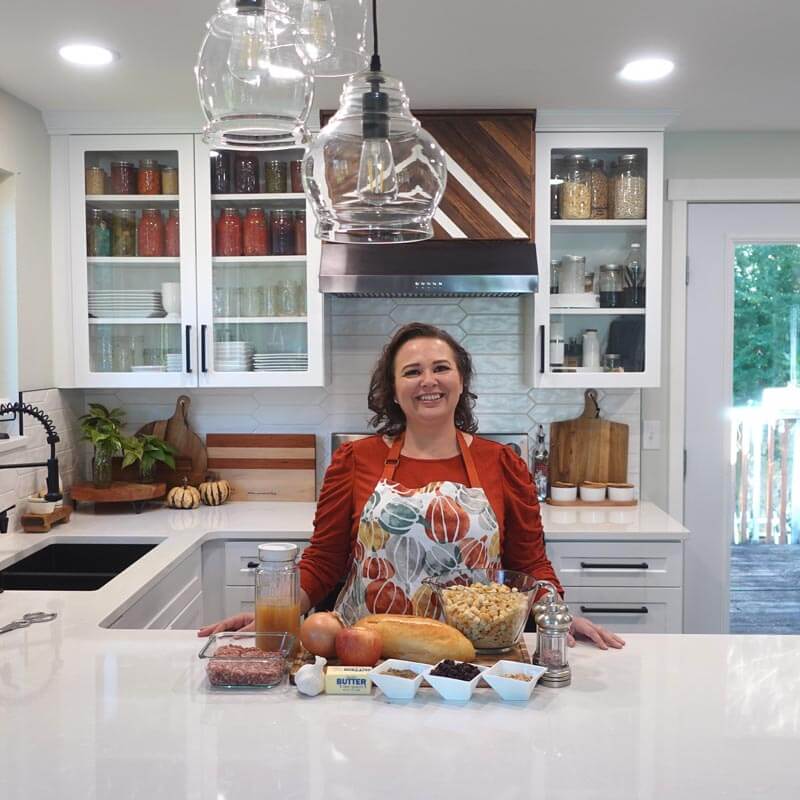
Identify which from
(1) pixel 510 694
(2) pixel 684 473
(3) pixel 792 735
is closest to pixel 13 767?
(1) pixel 510 694

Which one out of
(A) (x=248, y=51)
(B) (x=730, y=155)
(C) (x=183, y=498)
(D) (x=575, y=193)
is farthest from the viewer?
(B) (x=730, y=155)

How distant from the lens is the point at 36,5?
222cm

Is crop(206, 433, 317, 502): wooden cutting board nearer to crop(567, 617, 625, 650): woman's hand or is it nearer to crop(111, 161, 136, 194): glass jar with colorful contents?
crop(111, 161, 136, 194): glass jar with colorful contents

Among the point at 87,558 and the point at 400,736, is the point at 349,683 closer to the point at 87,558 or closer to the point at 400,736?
the point at 400,736

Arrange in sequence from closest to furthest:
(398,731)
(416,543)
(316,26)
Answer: (316,26) < (398,731) < (416,543)

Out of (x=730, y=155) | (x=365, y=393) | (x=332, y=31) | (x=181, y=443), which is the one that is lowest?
(x=181, y=443)

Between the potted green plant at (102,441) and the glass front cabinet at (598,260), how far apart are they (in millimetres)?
1626

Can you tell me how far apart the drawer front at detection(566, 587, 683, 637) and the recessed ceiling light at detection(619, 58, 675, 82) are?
1726 mm

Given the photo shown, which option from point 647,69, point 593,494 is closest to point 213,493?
point 593,494

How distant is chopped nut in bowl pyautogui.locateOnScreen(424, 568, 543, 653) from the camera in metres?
1.55

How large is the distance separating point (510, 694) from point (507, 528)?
0.71 m

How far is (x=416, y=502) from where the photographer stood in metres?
2.02

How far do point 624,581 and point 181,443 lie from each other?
185cm

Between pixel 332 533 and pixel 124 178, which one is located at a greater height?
pixel 124 178
